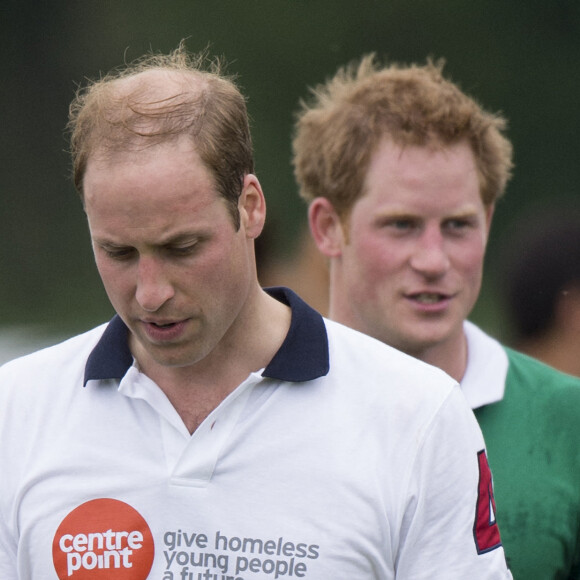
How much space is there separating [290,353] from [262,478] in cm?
25

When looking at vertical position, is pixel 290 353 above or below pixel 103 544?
above

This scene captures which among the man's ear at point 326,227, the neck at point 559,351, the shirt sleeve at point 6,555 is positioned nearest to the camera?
the shirt sleeve at point 6,555

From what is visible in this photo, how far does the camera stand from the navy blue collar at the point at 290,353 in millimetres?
2312

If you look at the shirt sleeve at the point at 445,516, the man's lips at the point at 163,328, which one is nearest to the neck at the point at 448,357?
the shirt sleeve at the point at 445,516

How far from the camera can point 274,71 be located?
33.1 ft

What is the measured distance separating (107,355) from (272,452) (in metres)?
0.40

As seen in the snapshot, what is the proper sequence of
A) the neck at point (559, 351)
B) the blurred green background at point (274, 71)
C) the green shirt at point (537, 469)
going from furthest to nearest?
the blurred green background at point (274, 71), the neck at point (559, 351), the green shirt at point (537, 469)

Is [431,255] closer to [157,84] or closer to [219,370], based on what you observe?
A: [219,370]

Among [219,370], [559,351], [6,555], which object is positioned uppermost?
[559,351]

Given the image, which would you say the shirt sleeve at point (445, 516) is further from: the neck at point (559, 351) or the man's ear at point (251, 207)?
the neck at point (559, 351)

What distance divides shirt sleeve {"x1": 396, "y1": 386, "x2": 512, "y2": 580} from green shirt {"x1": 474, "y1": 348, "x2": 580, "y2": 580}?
1.70 ft

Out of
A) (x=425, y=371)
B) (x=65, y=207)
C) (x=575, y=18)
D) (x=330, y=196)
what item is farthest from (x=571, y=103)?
(x=425, y=371)

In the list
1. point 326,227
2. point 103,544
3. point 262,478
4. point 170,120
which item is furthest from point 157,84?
point 326,227

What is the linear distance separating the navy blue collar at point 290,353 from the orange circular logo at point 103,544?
0.89 feet
